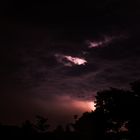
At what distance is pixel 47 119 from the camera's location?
79875 mm

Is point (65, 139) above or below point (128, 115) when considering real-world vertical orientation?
below

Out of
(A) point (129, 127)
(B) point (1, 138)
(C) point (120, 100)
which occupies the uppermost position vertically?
(C) point (120, 100)

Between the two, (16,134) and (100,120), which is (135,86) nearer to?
(100,120)

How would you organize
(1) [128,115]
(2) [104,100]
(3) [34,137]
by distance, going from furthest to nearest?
(2) [104,100] → (1) [128,115] → (3) [34,137]

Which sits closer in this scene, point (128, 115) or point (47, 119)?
point (128, 115)

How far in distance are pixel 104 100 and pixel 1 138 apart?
20.5 metres

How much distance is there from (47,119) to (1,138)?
3061cm

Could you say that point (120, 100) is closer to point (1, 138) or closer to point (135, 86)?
point (135, 86)

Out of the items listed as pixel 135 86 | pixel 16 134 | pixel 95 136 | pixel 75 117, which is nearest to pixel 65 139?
pixel 95 136

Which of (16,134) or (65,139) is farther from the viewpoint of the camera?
(65,139)

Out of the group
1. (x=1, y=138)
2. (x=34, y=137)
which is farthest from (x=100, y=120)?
(x=1, y=138)

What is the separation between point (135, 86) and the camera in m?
58.4

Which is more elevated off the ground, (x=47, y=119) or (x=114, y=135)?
(x=47, y=119)

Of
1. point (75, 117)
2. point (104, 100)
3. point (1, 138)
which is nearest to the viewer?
point (1, 138)
